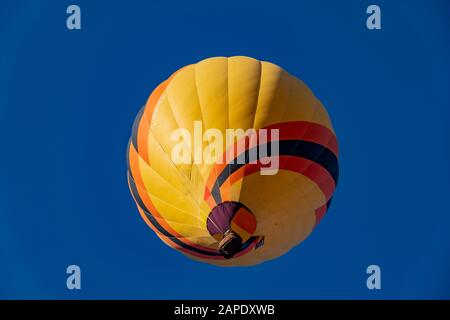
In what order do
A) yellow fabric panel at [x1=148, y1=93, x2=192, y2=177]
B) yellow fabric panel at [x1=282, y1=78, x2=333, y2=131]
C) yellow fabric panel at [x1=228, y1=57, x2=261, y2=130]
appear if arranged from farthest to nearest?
1. yellow fabric panel at [x1=282, y1=78, x2=333, y2=131]
2. yellow fabric panel at [x1=148, y1=93, x2=192, y2=177]
3. yellow fabric panel at [x1=228, y1=57, x2=261, y2=130]

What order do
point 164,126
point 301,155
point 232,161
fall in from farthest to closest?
point 164,126 → point 301,155 → point 232,161

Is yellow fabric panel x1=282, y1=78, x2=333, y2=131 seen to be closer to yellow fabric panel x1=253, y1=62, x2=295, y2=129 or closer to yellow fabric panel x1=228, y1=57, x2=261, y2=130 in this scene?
yellow fabric panel x1=253, y1=62, x2=295, y2=129

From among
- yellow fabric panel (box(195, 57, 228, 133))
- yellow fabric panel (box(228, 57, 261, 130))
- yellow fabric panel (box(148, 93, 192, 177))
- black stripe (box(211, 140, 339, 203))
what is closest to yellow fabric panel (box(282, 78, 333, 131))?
black stripe (box(211, 140, 339, 203))

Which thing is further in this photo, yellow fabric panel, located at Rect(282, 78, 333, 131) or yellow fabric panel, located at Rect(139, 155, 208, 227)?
yellow fabric panel, located at Rect(282, 78, 333, 131)

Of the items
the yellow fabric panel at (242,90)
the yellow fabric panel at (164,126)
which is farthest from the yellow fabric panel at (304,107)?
the yellow fabric panel at (164,126)

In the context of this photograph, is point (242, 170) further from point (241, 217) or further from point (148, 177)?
point (148, 177)

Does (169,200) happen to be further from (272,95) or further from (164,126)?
(272,95)

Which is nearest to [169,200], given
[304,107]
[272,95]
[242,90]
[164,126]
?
[164,126]

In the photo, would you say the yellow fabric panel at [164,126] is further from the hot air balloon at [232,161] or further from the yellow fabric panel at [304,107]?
the yellow fabric panel at [304,107]
